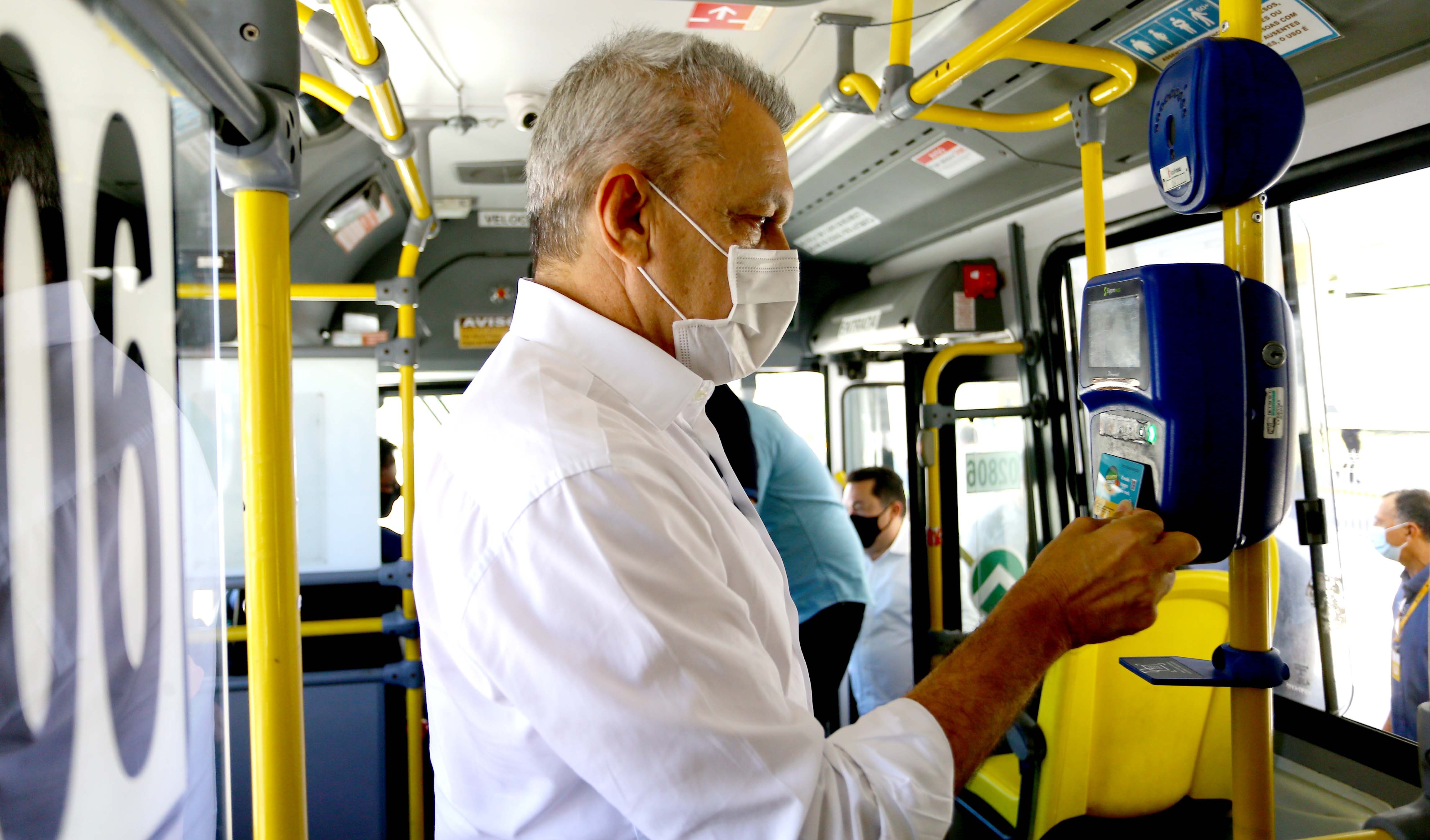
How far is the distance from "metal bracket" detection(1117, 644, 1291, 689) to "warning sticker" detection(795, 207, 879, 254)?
3.08 meters

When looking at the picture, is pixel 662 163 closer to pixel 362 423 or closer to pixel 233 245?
pixel 233 245

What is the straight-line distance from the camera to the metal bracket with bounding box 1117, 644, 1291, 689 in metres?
1.09

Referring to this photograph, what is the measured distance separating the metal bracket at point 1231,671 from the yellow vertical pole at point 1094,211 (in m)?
0.99

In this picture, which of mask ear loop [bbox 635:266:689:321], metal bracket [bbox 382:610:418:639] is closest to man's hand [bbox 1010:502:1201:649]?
mask ear loop [bbox 635:266:689:321]

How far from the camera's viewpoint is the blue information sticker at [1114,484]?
1114mm

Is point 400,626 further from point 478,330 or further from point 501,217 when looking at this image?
point 501,217

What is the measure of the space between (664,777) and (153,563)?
524 mm

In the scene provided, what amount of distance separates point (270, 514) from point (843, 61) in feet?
5.87


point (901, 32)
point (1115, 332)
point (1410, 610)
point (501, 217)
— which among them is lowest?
point (1410, 610)

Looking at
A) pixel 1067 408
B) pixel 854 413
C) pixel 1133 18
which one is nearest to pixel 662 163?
pixel 1133 18

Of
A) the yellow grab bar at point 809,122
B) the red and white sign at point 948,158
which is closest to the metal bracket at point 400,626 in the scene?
the yellow grab bar at point 809,122

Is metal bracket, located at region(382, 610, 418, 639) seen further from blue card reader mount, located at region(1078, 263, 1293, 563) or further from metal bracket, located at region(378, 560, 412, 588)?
blue card reader mount, located at region(1078, 263, 1293, 563)

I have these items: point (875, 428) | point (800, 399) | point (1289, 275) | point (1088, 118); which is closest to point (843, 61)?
point (1088, 118)

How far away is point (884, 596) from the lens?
456 cm
